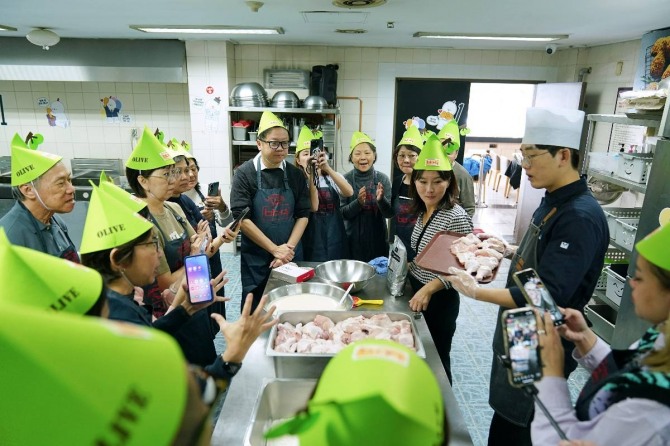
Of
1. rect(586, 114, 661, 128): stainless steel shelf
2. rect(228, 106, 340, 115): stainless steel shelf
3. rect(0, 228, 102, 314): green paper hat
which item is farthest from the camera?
rect(228, 106, 340, 115): stainless steel shelf

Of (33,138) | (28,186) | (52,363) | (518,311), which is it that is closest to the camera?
(52,363)

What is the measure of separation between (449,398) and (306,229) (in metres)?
2.19

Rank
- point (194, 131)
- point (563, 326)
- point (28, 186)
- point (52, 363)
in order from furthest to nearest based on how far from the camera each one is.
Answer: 1. point (194, 131)
2. point (28, 186)
3. point (563, 326)
4. point (52, 363)

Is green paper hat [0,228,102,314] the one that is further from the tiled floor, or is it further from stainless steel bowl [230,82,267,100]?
stainless steel bowl [230,82,267,100]

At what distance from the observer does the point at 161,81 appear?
5199 mm

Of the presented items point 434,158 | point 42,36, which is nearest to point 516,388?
point 434,158

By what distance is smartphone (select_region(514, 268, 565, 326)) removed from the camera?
1403 mm

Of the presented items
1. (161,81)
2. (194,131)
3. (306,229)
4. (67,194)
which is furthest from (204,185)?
(67,194)

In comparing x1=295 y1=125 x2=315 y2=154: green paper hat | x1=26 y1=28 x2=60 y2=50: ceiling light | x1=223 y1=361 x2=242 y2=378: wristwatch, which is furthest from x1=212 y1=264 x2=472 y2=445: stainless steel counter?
x1=26 y1=28 x2=60 y2=50: ceiling light

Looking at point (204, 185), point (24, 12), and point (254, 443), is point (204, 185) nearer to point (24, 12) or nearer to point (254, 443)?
point (24, 12)

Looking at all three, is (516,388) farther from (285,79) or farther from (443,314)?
(285,79)

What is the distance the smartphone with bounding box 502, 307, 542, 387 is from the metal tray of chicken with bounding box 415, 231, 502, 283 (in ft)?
2.30

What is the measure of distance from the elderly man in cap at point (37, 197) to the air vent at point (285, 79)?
12.0 feet

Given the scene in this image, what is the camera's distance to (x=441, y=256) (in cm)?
216
